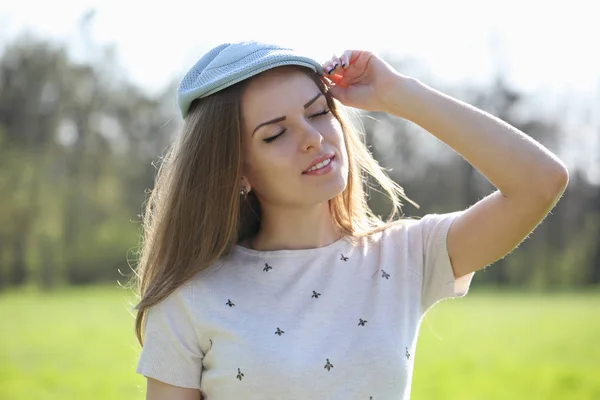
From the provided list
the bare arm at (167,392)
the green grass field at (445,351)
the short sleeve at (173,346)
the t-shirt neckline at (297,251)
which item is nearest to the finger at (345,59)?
the t-shirt neckline at (297,251)

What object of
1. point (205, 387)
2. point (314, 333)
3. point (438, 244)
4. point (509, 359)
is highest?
point (438, 244)

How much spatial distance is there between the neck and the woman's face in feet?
0.24

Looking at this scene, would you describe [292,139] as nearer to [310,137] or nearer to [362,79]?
[310,137]

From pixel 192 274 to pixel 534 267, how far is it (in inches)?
960

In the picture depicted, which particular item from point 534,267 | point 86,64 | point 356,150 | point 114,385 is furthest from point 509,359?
point 86,64

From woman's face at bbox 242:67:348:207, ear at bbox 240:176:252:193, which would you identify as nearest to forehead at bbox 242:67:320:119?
woman's face at bbox 242:67:348:207

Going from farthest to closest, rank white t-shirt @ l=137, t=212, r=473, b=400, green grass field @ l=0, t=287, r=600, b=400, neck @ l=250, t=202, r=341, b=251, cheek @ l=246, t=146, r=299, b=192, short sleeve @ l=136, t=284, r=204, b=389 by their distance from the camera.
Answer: green grass field @ l=0, t=287, r=600, b=400 → neck @ l=250, t=202, r=341, b=251 → cheek @ l=246, t=146, r=299, b=192 → short sleeve @ l=136, t=284, r=204, b=389 → white t-shirt @ l=137, t=212, r=473, b=400

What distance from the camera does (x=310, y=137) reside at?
8.48 ft

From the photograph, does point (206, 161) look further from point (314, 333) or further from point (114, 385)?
point (114, 385)

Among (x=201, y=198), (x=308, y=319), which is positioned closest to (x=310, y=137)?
(x=201, y=198)

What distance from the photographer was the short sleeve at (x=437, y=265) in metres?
2.62

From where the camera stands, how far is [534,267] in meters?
25.7

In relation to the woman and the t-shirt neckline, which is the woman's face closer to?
the woman

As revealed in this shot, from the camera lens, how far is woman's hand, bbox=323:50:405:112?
8.79 feet
